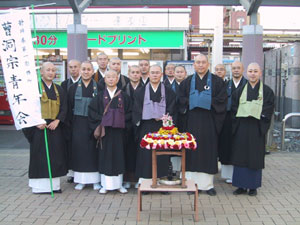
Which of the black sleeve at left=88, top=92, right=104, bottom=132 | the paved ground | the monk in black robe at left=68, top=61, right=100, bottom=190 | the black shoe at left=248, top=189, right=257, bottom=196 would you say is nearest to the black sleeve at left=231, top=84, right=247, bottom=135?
the black shoe at left=248, top=189, right=257, bottom=196

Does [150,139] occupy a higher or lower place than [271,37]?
lower

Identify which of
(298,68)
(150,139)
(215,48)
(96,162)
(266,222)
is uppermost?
(215,48)

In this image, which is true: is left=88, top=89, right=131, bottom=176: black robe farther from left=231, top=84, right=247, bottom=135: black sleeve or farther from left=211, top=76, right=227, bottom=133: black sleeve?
left=231, top=84, right=247, bottom=135: black sleeve

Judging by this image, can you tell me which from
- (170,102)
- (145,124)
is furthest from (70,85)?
(170,102)

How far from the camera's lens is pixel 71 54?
314 inches

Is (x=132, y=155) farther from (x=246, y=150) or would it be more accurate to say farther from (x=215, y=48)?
(x=215, y=48)

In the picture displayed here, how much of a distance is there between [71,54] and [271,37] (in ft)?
56.4

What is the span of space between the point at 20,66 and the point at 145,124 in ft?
6.17

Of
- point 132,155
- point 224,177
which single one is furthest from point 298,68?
point 132,155

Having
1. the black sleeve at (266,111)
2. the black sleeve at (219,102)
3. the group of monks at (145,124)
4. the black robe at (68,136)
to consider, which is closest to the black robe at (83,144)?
the group of monks at (145,124)

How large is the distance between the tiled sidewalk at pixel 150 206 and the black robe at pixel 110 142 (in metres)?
0.40

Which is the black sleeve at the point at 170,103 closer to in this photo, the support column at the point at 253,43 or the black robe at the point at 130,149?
the black robe at the point at 130,149

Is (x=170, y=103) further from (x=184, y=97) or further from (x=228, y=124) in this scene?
(x=228, y=124)

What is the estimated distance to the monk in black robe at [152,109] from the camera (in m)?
5.27
